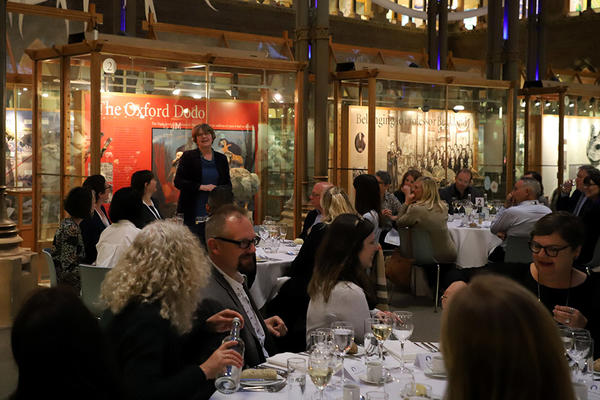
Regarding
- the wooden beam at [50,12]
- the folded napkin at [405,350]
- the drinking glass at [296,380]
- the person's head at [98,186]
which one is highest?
the wooden beam at [50,12]

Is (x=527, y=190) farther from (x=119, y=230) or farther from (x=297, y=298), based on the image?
(x=119, y=230)

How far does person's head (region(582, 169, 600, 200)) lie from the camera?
324 inches

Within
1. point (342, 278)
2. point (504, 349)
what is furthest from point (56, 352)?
point (342, 278)

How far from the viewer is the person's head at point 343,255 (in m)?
3.67

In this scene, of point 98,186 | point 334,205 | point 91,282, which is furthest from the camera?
point 98,186

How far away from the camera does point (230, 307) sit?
3291 millimetres

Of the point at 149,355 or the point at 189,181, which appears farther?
the point at 189,181

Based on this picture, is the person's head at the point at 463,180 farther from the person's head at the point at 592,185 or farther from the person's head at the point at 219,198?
the person's head at the point at 219,198

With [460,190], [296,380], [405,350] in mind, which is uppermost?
[460,190]

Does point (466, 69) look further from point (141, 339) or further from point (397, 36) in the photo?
point (141, 339)

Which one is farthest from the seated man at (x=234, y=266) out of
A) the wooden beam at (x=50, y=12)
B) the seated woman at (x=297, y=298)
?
the wooden beam at (x=50, y=12)

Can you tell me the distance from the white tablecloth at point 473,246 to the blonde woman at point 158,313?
20.8 feet

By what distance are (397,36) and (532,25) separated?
5.80 m

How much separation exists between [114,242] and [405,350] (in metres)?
2.78
